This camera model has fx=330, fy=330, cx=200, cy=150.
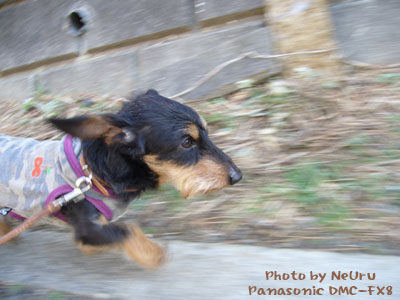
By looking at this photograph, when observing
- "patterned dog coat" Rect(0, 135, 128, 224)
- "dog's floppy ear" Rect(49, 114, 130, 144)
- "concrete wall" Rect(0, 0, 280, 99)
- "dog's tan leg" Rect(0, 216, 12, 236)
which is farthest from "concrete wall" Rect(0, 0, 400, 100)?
"dog's tan leg" Rect(0, 216, 12, 236)

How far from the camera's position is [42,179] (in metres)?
2.17

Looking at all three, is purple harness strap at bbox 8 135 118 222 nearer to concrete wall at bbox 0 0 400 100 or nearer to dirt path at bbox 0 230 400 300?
dirt path at bbox 0 230 400 300

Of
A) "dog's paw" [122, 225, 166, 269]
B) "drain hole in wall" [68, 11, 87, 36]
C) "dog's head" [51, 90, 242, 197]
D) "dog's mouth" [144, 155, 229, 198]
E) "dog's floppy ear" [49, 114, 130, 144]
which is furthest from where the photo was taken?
"drain hole in wall" [68, 11, 87, 36]

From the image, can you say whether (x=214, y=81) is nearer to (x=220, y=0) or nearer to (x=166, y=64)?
(x=166, y=64)

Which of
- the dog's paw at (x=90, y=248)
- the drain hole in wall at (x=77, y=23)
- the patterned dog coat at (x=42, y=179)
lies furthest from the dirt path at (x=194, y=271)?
the drain hole in wall at (x=77, y=23)

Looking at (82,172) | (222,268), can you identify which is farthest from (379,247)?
(82,172)

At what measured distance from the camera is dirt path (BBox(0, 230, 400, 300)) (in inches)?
71.0

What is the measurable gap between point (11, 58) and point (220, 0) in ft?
12.5

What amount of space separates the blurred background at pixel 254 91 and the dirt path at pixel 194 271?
16 cm

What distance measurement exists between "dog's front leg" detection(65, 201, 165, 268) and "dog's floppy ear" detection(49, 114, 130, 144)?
0.45 meters

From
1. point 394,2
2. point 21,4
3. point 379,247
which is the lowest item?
point 379,247

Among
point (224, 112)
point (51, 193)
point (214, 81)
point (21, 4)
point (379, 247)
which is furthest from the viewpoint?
point (21, 4)

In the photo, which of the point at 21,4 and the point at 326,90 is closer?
the point at 326,90

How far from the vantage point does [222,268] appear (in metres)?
2.00
